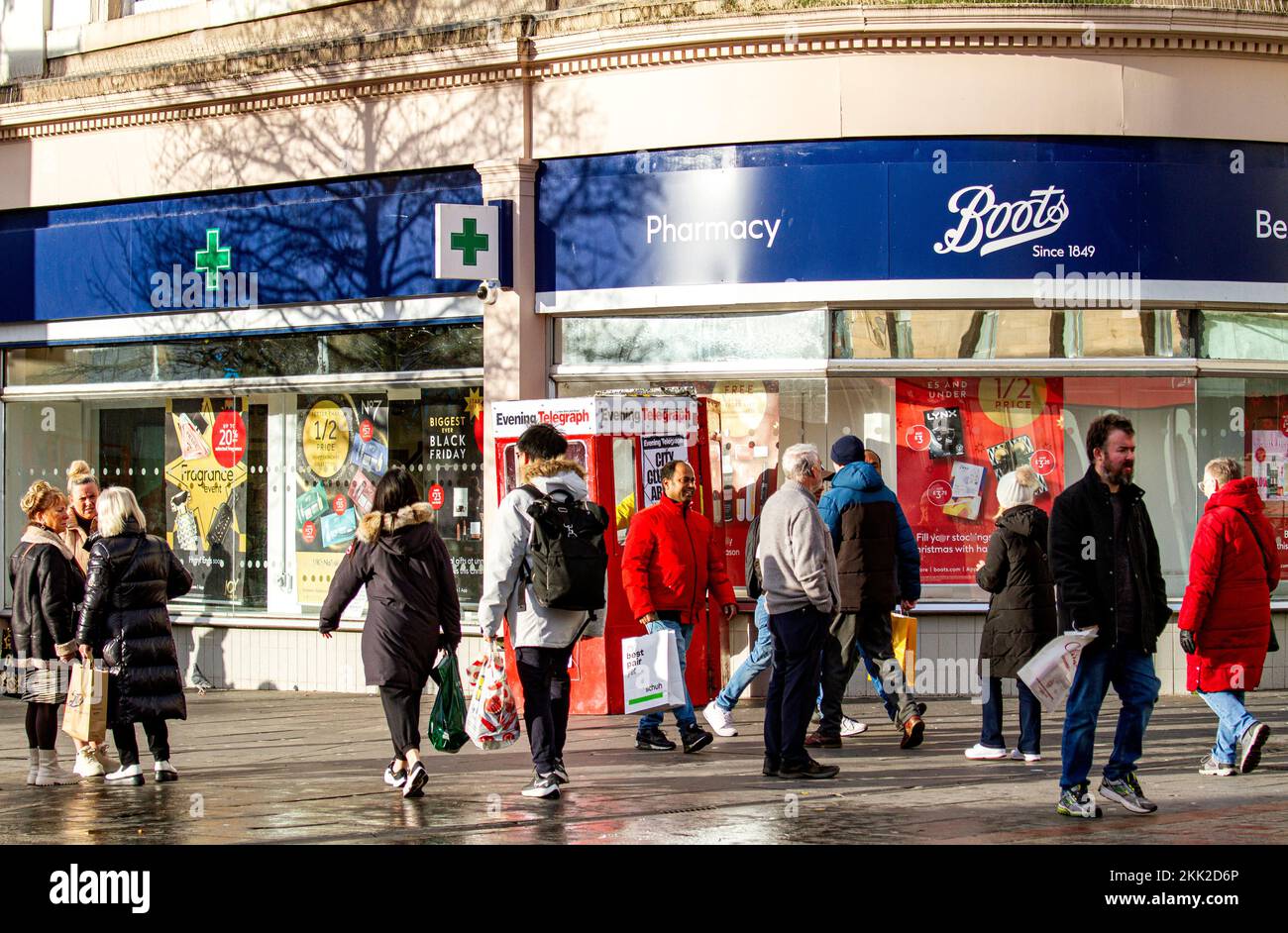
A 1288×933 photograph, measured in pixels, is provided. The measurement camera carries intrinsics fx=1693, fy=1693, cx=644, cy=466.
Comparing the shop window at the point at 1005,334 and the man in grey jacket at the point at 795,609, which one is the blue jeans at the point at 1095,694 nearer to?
the man in grey jacket at the point at 795,609

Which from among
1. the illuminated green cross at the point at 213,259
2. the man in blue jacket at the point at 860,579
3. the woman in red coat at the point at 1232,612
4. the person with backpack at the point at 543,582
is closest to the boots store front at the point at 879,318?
the illuminated green cross at the point at 213,259

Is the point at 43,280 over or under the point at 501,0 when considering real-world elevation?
under

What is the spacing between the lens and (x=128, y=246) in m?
16.3

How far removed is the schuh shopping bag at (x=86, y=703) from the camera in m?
10.0

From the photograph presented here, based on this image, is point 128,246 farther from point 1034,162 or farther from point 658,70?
point 1034,162

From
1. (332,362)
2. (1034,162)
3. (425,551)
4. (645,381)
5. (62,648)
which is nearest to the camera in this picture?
(425,551)

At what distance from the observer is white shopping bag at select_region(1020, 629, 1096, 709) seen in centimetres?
816

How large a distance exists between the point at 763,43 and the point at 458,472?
454cm

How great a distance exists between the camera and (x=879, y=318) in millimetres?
13492

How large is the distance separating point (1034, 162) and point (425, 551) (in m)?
6.44

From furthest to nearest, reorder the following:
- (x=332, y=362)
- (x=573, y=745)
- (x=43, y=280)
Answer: (x=43, y=280), (x=332, y=362), (x=573, y=745)

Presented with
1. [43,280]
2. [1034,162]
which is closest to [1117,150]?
[1034,162]

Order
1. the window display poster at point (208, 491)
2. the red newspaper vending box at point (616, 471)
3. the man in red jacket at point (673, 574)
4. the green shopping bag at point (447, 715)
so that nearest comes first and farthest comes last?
the green shopping bag at point (447, 715)
the man in red jacket at point (673, 574)
the red newspaper vending box at point (616, 471)
the window display poster at point (208, 491)

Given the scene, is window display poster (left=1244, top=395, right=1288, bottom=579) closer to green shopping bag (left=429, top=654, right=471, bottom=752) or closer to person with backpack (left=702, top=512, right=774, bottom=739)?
person with backpack (left=702, top=512, right=774, bottom=739)
